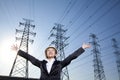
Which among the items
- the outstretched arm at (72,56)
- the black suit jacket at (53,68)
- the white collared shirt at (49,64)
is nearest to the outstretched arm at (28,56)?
the black suit jacket at (53,68)

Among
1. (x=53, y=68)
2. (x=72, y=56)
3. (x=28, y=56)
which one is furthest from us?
(x=28, y=56)

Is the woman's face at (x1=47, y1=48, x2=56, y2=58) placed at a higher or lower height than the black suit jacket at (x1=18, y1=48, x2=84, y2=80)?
higher

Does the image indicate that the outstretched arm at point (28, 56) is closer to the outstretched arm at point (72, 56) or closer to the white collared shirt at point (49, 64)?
the white collared shirt at point (49, 64)

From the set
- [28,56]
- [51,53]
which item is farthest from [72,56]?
[28,56]

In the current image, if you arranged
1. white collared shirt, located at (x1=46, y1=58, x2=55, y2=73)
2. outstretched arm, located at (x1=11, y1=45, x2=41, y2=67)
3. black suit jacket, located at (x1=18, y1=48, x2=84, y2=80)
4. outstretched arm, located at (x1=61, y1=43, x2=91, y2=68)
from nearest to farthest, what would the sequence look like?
black suit jacket, located at (x1=18, y1=48, x2=84, y2=80) → white collared shirt, located at (x1=46, y1=58, x2=55, y2=73) → outstretched arm, located at (x1=61, y1=43, x2=91, y2=68) → outstretched arm, located at (x1=11, y1=45, x2=41, y2=67)

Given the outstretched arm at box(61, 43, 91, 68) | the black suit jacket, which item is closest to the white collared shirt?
the black suit jacket

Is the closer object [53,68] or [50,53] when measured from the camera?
[53,68]

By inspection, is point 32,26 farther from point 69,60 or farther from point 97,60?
point 69,60

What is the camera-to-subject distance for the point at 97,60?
109 feet

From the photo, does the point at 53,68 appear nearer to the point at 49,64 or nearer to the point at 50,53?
the point at 49,64

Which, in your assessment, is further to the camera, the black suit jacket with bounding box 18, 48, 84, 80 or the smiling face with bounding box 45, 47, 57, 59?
the smiling face with bounding box 45, 47, 57, 59

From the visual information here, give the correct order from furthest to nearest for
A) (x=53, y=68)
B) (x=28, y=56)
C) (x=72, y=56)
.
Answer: (x=28, y=56) < (x=72, y=56) < (x=53, y=68)

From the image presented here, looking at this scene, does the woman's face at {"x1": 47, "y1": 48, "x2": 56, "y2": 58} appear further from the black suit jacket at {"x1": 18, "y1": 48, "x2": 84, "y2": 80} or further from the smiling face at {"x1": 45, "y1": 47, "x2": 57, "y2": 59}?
the black suit jacket at {"x1": 18, "y1": 48, "x2": 84, "y2": 80}

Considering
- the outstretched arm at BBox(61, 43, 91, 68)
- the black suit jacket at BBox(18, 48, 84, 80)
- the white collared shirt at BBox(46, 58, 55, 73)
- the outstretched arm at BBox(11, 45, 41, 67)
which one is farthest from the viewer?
the outstretched arm at BBox(11, 45, 41, 67)
